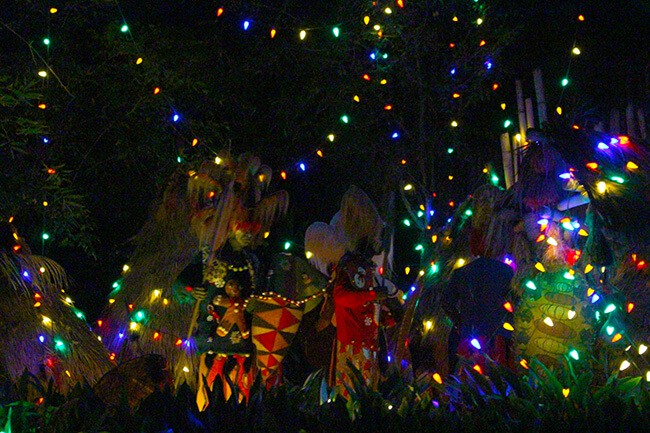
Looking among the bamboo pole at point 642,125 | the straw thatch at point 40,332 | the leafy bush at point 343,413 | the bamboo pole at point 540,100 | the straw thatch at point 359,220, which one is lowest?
the leafy bush at point 343,413

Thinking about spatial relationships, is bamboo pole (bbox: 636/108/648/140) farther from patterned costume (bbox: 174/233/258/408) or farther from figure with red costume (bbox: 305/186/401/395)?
patterned costume (bbox: 174/233/258/408)

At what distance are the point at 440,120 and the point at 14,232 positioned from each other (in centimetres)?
474

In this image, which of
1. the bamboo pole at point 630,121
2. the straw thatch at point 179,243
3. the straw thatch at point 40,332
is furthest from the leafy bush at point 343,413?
the bamboo pole at point 630,121

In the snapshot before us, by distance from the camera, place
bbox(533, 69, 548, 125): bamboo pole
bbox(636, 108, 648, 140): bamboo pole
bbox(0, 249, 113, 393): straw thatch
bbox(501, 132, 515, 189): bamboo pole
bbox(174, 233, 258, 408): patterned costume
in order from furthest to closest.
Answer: bbox(501, 132, 515, 189): bamboo pole, bbox(533, 69, 548, 125): bamboo pole, bbox(636, 108, 648, 140): bamboo pole, bbox(174, 233, 258, 408): patterned costume, bbox(0, 249, 113, 393): straw thatch

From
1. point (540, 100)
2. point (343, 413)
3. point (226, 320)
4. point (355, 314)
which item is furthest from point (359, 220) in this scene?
point (343, 413)

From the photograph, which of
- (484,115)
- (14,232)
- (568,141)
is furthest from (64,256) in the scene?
(568,141)

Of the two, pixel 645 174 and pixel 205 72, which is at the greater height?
pixel 205 72

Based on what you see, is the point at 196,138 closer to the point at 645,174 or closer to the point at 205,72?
the point at 205,72

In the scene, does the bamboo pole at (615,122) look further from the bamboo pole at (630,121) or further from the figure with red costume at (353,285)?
the figure with red costume at (353,285)

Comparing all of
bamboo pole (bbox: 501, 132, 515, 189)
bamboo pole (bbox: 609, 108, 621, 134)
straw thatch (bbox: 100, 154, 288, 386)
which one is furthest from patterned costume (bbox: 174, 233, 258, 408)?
bamboo pole (bbox: 609, 108, 621, 134)

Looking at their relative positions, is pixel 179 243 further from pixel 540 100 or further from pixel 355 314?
pixel 540 100

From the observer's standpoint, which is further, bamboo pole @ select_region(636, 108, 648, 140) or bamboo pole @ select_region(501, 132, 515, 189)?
bamboo pole @ select_region(501, 132, 515, 189)

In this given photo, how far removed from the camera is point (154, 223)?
325 inches

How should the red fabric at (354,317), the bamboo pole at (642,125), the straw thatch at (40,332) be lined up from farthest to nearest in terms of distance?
the bamboo pole at (642,125)
the red fabric at (354,317)
the straw thatch at (40,332)
